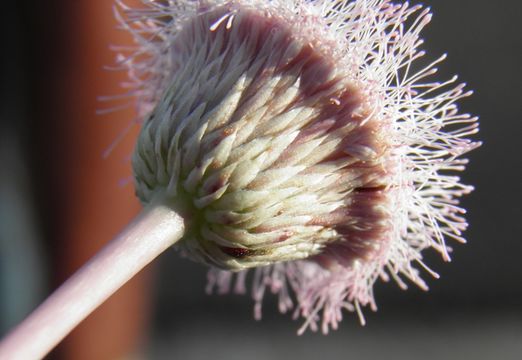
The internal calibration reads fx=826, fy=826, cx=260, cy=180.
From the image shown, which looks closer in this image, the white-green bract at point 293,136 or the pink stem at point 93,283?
the pink stem at point 93,283

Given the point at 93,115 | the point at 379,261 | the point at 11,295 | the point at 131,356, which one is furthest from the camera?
the point at 131,356

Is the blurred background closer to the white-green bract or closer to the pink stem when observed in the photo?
the white-green bract

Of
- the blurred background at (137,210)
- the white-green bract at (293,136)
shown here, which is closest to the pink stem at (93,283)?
the white-green bract at (293,136)

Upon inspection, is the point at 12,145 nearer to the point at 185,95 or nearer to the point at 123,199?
the point at 123,199

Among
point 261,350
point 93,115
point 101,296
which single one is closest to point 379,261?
point 101,296

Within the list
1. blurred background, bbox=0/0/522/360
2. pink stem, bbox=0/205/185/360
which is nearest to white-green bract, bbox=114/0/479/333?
pink stem, bbox=0/205/185/360

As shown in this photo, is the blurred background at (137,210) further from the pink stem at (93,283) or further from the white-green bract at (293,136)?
the pink stem at (93,283)
